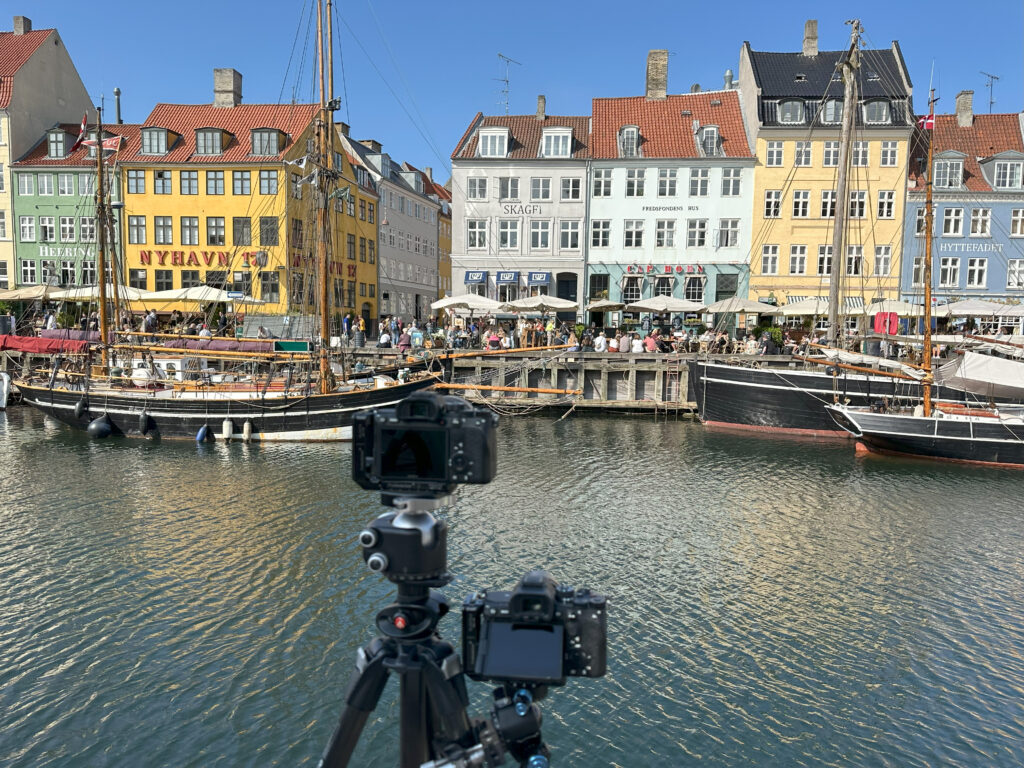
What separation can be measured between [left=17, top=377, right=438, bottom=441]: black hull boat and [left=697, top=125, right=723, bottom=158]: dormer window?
25335 millimetres

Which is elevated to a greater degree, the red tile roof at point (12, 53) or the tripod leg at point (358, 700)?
the red tile roof at point (12, 53)

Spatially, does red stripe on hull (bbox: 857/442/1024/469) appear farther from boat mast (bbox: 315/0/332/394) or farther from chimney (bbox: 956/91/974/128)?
chimney (bbox: 956/91/974/128)

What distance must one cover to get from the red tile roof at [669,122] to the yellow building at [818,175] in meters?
1.28

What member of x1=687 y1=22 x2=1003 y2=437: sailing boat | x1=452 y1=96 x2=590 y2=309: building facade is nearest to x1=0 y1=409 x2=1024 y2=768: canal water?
x1=687 y1=22 x2=1003 y2=437: sailing boat

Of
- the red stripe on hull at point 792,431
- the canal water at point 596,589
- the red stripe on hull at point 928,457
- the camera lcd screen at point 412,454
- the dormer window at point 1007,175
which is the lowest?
the canal water at point 596,589

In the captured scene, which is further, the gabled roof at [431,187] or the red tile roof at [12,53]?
the gabled roof at [431,187]

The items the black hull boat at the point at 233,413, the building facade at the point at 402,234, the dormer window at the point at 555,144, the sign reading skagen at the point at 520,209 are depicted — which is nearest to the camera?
the black hull boat at the point at 233,413

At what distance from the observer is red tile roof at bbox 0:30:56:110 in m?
45.8

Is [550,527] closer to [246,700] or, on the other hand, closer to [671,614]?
[671,614]

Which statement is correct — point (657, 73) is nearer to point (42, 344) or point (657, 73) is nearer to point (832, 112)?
point (832, 112)

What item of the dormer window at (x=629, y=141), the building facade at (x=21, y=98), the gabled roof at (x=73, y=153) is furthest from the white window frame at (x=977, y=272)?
the building facade at (x=21, y=98)

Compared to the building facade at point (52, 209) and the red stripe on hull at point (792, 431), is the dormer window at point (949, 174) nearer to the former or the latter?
the red stripe on hull at point (792, 431)

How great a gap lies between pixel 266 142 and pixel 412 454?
4563 cm

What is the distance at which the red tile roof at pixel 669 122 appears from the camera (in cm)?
4244
